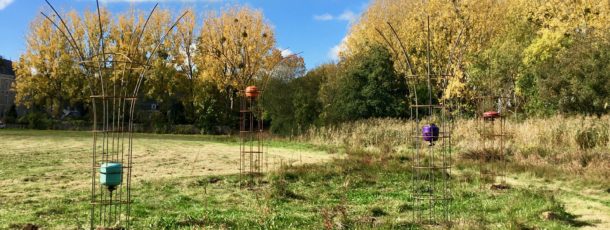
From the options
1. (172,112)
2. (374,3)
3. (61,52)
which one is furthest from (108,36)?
(374,3)

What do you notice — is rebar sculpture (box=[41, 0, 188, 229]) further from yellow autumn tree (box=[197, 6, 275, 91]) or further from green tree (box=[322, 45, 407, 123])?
yellow autumn tree (box=[197, 6, 275, 91])

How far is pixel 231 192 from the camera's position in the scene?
9.02 meters

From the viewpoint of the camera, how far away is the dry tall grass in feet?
40.6

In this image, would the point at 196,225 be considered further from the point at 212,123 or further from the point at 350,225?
A: the point at 212,123

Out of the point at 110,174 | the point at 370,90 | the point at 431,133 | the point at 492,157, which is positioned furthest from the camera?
the point at 370,90

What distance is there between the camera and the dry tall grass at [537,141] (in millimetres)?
12383

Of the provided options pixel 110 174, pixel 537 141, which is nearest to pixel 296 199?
pixel 110 174

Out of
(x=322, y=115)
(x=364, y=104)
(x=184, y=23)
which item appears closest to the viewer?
(x=364, y=104)

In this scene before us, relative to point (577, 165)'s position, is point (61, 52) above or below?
above

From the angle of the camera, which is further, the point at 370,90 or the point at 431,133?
the point at 370,90

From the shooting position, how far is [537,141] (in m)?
15.5

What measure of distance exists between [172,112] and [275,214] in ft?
120

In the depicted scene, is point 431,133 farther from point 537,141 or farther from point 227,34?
point 227,34

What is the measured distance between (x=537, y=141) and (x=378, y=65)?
10.9m
